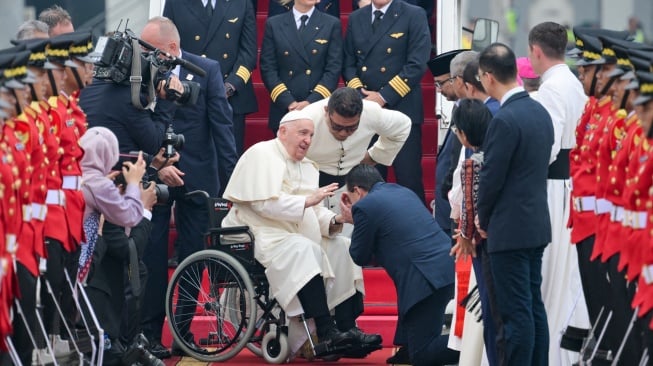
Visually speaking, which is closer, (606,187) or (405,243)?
(606,187)

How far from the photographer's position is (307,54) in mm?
12258

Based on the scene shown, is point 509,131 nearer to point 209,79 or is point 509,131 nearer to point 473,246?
point 473,246

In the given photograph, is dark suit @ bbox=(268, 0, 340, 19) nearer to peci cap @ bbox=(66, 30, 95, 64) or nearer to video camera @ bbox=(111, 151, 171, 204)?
video camera @ bbox=(111, 151, 171, 204)

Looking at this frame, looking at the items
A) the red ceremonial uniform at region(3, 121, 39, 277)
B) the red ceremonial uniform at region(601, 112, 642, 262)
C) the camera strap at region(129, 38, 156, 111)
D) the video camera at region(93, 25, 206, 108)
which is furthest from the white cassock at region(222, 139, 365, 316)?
the red ceremonial uniform at region(3, 121, 39, 277)

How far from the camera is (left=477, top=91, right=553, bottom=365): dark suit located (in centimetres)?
852

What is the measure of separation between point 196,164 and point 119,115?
1.49 meters

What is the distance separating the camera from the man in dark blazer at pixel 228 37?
12.3 m

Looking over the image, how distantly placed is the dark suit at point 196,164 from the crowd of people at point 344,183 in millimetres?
15

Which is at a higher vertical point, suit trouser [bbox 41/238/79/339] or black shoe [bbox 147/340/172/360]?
suit trouser [bbox 41/238/79/339]

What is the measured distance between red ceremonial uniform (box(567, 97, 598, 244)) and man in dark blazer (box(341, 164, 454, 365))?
1628 mm

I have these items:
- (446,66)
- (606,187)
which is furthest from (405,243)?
(606,187)

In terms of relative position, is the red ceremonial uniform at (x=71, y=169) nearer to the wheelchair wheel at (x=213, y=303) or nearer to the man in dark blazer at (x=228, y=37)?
the wheelchair wheel at (x=213, y=303)

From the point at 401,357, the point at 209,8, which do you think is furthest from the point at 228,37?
the point at 401,357

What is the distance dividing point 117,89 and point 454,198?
6.77 ft
